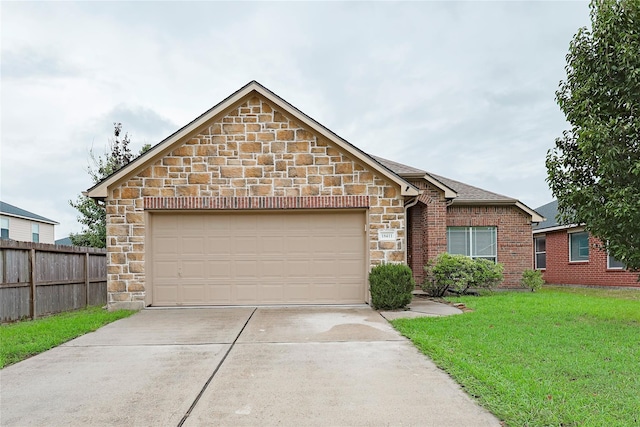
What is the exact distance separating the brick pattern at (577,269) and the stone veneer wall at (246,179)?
9.60 metres

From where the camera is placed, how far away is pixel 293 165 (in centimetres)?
1130

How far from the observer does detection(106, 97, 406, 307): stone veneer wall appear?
36.3 ft

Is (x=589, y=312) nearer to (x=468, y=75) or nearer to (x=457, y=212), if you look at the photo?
(x=457, y=212)

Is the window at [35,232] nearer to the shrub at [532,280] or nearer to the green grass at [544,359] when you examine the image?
the green grass at [544,359]

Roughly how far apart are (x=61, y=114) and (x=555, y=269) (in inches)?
877

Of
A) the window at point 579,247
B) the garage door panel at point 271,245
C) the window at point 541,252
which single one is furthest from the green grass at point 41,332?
the window at point 541,252

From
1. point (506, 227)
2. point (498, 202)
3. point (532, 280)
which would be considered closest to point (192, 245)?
point (498, 202)

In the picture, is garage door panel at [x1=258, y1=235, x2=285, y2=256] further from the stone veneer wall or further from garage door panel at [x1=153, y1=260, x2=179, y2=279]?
garage door panel at [x1=153, y1=260, x2=179, y2=279]

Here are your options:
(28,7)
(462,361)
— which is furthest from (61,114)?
(462,361)

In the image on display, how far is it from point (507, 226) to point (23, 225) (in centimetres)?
2603

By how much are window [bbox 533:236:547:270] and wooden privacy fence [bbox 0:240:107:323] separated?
20.7 meters

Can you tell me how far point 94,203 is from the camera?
19.9m

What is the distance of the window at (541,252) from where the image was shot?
23641 mm

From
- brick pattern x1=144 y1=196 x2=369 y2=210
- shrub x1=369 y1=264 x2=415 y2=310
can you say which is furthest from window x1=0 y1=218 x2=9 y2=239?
shrub x1=369 y1=264 x2=415 y2=310
